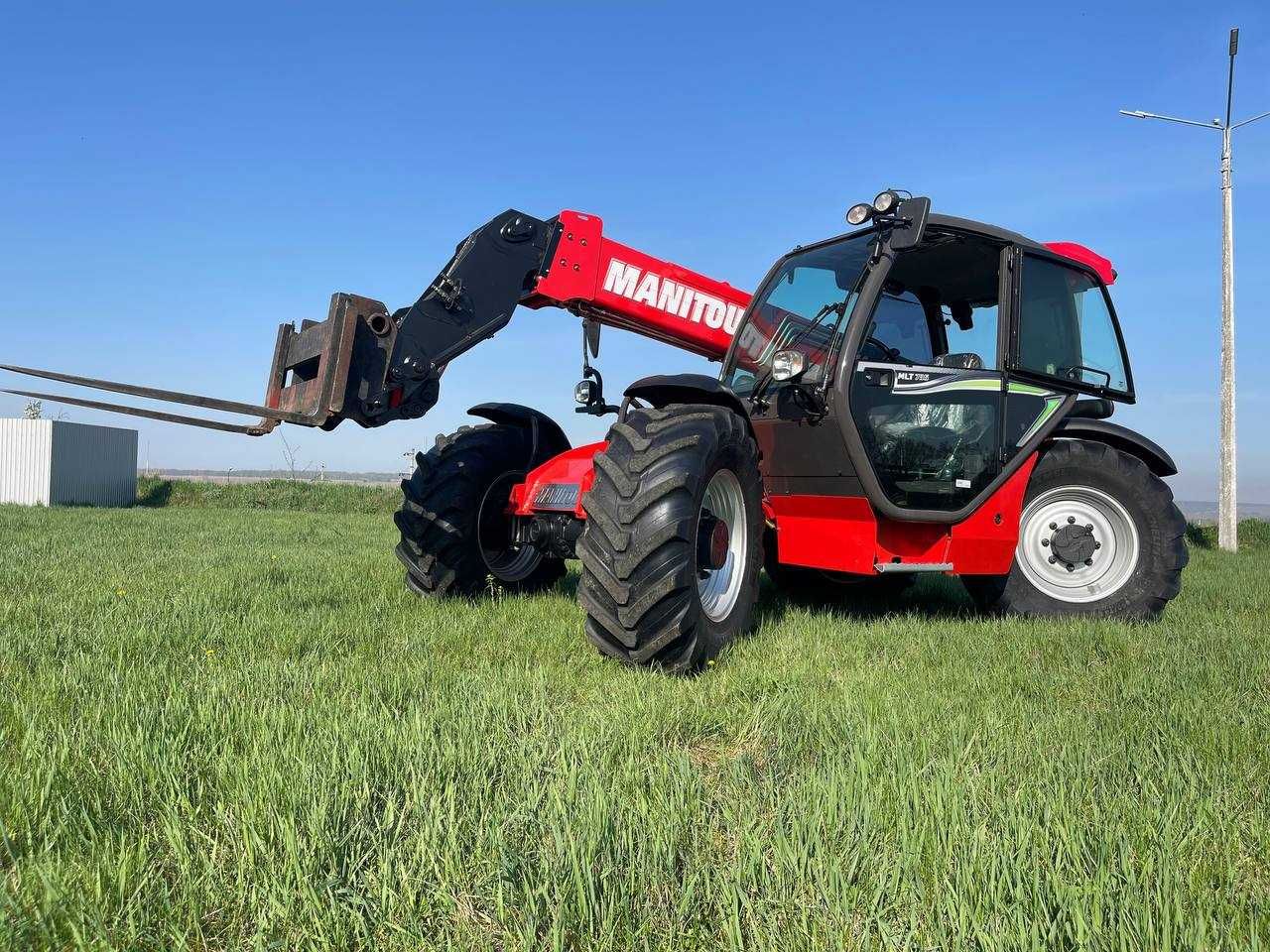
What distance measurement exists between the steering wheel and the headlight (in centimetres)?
52

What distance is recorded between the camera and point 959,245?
5.20 metres

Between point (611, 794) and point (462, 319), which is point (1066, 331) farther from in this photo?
point (611, 794)

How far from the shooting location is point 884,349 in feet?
16.5

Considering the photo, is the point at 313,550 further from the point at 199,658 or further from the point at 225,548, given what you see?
the point at 199,658

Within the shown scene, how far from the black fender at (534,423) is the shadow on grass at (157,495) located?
21185 millimetres

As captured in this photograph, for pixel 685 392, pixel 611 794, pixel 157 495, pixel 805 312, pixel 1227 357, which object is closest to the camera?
pixel 611 794

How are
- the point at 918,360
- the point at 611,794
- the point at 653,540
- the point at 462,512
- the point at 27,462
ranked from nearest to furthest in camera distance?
the point at 611,794
the point at 653,540
the point at 462,512
the point at 918,360
the point at 27,462

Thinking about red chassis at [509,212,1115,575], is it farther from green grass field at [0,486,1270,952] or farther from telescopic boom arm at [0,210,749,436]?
green grass field at [0,486,1270,952]

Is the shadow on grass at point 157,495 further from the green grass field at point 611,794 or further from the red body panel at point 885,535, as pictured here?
the red body panel at point 885,535

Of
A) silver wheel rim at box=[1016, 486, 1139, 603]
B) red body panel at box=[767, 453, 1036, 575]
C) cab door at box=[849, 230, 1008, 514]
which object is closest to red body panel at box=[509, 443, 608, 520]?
red body panel at box=[767, 453, 1036, 575]

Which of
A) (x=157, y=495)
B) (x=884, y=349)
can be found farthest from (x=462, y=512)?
(x=157, y=495)

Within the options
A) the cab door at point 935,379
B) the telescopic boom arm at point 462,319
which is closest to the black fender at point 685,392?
the cab door at point 935,379

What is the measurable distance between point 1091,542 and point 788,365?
2645 mm

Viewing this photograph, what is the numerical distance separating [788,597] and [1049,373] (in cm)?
242
